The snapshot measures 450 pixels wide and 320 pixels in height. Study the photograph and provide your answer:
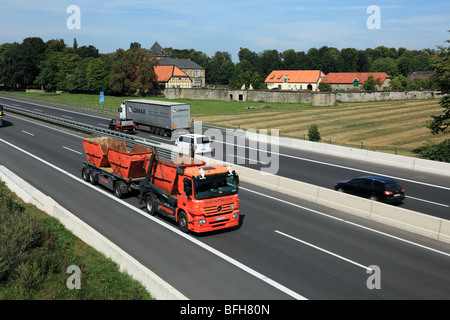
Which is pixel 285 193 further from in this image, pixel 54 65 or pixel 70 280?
pixel 54 65

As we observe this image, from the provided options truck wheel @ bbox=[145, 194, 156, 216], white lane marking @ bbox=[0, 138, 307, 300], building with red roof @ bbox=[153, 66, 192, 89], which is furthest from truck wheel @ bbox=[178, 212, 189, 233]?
building with red roof @ bbox=[153, 66, 192, 89]

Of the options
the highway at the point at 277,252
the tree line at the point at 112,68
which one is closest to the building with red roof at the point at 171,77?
the tree line at the point at 112,68

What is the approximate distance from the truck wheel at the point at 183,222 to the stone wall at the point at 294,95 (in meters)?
65.5

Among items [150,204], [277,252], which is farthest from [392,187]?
[150,204]

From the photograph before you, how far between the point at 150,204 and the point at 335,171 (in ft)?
53.3

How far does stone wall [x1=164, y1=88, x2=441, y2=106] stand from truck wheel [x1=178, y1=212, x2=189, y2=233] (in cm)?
6552

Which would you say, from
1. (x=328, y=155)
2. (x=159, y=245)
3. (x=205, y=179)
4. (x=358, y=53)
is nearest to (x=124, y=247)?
(x=159, y=245)

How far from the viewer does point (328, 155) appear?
1465 inches

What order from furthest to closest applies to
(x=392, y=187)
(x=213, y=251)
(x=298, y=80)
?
(x=298, y=80) → (x=392, y=187) → (x=213, y=251)

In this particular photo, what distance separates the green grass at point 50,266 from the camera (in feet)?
43.0

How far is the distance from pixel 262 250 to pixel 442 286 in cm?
630

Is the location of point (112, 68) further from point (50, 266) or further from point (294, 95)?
point (50, 266)

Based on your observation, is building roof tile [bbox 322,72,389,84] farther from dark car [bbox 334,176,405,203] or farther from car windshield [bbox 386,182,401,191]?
car windshield [bbox 386,182,401,191]

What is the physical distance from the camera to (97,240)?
1563 cm
